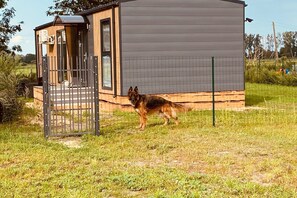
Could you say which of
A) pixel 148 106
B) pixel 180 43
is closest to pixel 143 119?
pixel 148 106

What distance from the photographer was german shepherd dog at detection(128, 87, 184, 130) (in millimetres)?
10141

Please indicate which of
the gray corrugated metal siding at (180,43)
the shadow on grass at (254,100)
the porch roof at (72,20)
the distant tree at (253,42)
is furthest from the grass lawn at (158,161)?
the distant tree at (253,42)

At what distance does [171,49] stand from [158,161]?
305 inches

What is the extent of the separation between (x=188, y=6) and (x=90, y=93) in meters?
6.08

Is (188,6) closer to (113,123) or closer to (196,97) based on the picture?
(196,97)

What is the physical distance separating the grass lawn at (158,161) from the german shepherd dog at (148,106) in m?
0.32

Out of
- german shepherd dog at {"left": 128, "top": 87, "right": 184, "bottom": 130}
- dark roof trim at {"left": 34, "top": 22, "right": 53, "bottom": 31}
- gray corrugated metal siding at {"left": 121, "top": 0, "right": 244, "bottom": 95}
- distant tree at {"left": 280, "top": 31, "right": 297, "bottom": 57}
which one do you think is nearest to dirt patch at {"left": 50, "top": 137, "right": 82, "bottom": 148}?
german shepherd dog at {"left": 128, "top": 87, "right": 184, "bottom": 130}

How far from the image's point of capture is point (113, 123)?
11.6m

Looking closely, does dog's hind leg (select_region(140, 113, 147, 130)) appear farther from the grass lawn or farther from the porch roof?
the porch roof

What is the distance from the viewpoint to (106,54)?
588 inches

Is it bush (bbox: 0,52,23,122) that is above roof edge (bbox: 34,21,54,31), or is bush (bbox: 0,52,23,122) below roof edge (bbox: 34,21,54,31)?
below

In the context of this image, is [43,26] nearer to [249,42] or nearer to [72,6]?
[72,6]

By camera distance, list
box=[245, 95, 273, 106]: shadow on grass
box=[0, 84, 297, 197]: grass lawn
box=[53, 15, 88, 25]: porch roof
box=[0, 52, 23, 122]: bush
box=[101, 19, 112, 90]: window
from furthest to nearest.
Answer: box=[245, 95, 273, 106]: shadow on grass
box=[53, 15, 88, 25]: porch roof
box=[101, 19, 112, 90]: window
box=[0, 52, 23, 122]: bush
box=[0, 84, 297, 197]: grass lawn

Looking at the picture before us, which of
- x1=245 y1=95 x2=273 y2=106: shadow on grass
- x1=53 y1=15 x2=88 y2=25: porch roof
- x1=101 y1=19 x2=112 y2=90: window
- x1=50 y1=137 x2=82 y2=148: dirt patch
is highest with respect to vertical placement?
x1=53 y1=15 x2=88 y2=25: porch roof
